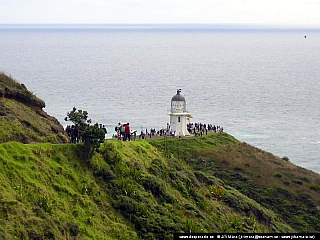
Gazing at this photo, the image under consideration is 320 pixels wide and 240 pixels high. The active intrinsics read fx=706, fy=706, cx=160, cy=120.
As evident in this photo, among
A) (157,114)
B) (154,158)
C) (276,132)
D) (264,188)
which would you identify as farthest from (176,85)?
(154,158)

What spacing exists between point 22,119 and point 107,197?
10.5 meters

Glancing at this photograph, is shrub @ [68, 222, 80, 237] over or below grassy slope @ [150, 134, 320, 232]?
below

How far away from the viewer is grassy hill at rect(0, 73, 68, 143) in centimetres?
4443

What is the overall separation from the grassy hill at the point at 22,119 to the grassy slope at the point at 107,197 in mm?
4605

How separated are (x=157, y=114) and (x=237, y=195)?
55.4 meters

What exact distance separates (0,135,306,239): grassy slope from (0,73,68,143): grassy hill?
15.1 feet

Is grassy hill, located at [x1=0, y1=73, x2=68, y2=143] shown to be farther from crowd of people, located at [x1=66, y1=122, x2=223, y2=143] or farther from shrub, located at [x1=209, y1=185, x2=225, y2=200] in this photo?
shrub, located at [x1=209, y1=185, x2=225, y2=200]

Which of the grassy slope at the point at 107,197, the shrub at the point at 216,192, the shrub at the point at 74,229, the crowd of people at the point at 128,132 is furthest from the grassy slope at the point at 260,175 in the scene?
the shrub at the point at 74,229

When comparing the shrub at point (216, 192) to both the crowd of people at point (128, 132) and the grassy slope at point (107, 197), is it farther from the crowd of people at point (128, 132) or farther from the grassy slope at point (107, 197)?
the crowd of people at point (128, 132)

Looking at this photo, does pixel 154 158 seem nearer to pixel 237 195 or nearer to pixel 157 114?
pixel 237 195

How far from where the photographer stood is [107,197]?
39.3 meters

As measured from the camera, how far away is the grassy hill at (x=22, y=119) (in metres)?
44.4

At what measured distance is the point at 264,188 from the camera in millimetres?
57438

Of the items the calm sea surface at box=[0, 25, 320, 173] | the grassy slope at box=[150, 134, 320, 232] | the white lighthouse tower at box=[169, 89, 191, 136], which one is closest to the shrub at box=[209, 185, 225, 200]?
the grassy slope at box=[150, 134, 320, 232]
